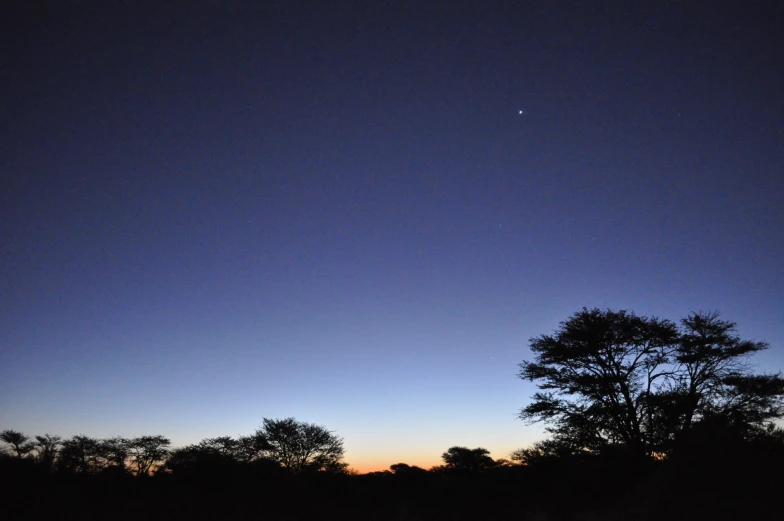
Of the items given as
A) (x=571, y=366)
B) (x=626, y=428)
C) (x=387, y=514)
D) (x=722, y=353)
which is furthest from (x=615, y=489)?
(x=722, y=353)

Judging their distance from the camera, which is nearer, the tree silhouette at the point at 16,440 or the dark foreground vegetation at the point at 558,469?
the dark foreground vegetation at the point at 558,469

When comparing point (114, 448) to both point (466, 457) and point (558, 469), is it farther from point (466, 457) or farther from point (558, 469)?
point (558, 469)

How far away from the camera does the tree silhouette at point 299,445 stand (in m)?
49.5

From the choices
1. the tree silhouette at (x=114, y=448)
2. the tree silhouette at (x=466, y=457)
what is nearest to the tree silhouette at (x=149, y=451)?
the tree silhouette at (x=114, y=448)

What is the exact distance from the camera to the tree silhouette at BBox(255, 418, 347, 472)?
162 ft

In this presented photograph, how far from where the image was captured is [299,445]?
50188 millimetres

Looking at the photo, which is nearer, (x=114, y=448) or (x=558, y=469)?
(x=558, y=469)

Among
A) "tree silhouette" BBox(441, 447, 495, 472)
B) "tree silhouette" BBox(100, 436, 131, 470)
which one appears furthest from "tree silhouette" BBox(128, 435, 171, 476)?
"tree silhouette" BBox(441, 447, 495, 472)

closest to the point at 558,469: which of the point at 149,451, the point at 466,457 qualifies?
the point at 466,457

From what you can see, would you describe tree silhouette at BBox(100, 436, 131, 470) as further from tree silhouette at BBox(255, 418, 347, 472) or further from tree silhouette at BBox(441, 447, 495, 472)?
tree silhouette at BBox(441, 447, 495, 472)

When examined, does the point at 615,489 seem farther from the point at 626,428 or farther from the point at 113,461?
the point at 113,461

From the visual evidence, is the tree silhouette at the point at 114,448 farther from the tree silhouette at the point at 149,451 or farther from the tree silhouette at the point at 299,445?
the tree silhouette at the point at 299,445

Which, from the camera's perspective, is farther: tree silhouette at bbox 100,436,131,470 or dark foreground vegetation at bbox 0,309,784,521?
tree silhouette at bbox 100,436,131,470

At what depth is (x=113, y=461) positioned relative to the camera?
55.4 meters
